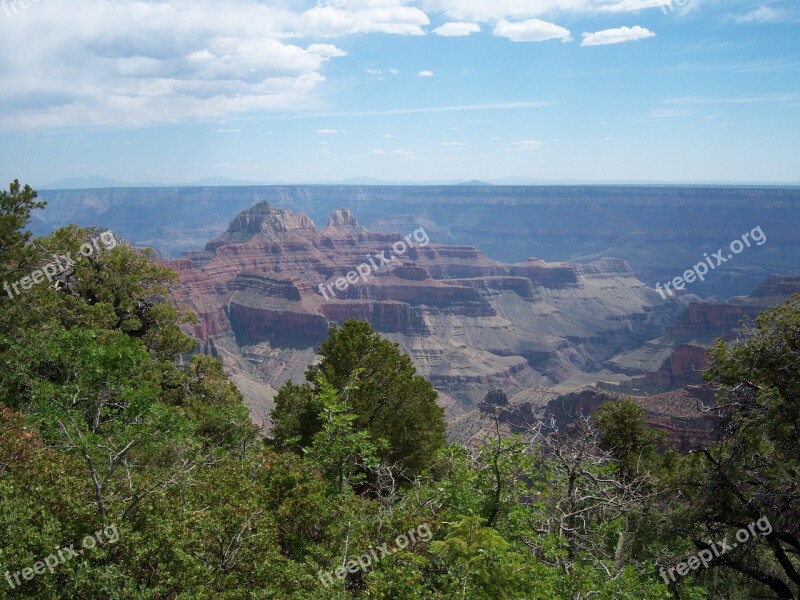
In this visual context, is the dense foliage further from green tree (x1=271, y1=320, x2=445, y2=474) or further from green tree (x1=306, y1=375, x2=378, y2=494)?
green tree (x1=271, y1=320, x2=445, y2=474)

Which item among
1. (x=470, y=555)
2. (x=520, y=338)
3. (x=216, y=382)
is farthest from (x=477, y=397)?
(x=470, y=555)

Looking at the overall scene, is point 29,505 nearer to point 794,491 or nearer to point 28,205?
point 794,491

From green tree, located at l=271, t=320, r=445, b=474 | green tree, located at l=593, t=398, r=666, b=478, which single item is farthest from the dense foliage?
green tree, located at l=593, t=398, r=666, b=478

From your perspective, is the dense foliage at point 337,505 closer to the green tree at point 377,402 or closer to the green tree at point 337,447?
the green tree at point 337,447

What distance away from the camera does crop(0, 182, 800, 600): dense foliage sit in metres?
8.53

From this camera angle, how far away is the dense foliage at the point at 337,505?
28.0 feet

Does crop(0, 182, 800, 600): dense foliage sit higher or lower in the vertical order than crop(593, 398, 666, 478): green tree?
higher

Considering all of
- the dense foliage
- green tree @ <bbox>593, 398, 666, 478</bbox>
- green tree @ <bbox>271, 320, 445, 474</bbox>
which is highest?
the dense foliage

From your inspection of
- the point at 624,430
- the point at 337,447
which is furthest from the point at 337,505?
the point at 624,430

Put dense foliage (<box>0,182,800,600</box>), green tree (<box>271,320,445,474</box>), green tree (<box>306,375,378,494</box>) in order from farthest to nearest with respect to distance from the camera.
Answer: green tree (<box>271,320,445,474</box>)
green tree (<box>306,375,378,494</box>)
dense foliage (<box>0,182,800,600</box>)

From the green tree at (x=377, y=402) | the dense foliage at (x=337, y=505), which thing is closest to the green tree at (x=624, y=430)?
the dense foliage at (x=337, y=505)

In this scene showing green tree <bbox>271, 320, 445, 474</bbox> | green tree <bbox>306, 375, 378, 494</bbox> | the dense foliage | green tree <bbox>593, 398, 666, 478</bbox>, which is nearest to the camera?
the dense foliage

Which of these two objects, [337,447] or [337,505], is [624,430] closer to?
[337,447]

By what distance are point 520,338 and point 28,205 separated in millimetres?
182904
